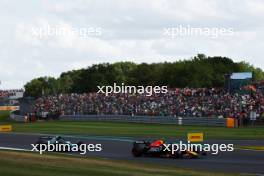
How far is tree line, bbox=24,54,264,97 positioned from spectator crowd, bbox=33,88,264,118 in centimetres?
3192

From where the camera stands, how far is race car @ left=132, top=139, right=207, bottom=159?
25.7m

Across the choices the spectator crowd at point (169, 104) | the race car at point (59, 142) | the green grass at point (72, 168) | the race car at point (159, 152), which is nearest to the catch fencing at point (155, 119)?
the spectator crowd at point (169, 104)

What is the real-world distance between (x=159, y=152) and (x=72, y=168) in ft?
26.7

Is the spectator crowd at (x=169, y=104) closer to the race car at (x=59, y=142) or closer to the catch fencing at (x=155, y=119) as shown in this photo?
the catch fencing at (x=155, y=119)

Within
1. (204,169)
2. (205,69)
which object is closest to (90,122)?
(204,169)

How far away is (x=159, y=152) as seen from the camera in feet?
87.0

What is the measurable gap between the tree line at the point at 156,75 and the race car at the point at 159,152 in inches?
2524

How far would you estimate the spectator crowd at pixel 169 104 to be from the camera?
4528 cm

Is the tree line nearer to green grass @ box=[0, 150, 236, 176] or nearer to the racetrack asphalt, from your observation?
the racetrack asphalt

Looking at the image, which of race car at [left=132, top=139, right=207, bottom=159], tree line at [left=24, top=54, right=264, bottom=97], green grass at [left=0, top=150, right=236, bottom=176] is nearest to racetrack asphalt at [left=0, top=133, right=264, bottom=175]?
race car at [left=132, top=139, right=207, bottom=159]

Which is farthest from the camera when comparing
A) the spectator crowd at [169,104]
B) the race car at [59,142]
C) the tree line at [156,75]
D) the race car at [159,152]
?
the tree line at [156,75]

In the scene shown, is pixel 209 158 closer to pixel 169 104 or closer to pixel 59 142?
pixel 59 142

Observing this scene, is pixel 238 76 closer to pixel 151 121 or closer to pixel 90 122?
pixel 151 121

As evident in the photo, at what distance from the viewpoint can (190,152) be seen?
25641 mm
